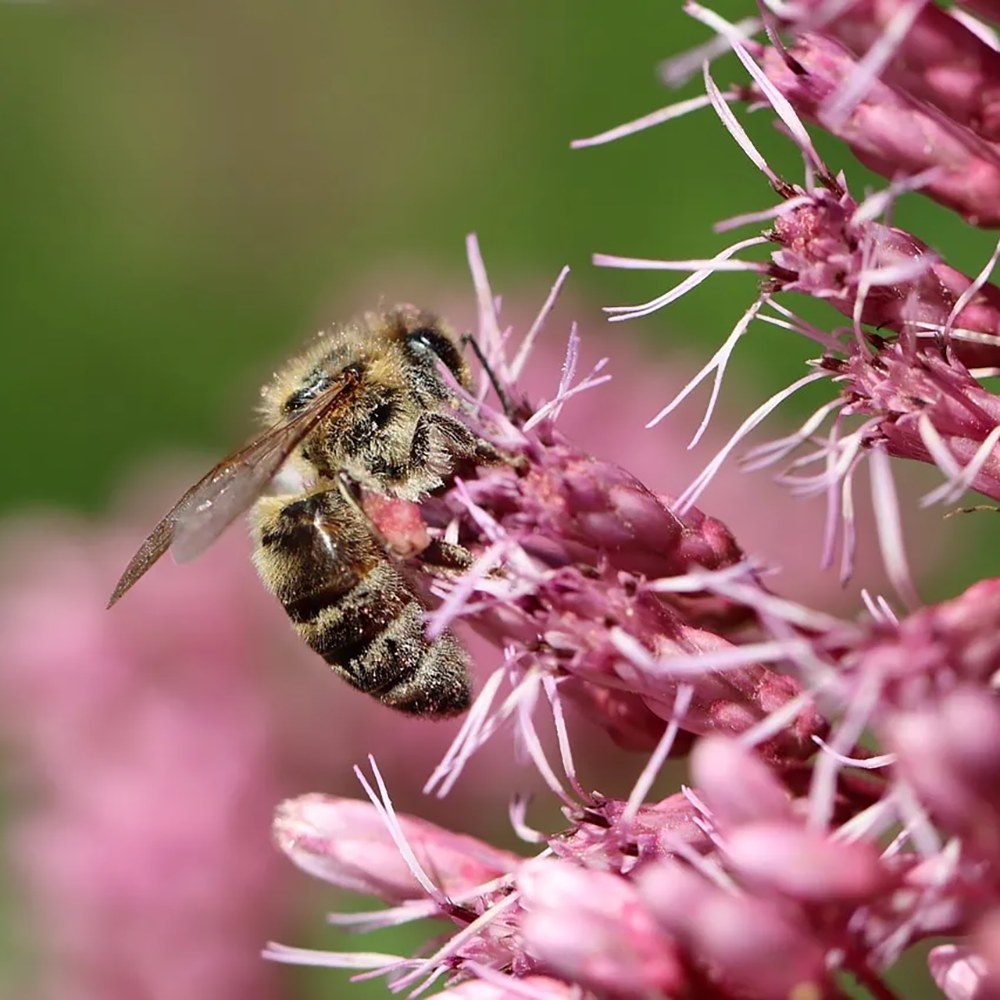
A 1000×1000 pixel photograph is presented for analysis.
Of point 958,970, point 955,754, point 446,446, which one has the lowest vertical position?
point 958,970

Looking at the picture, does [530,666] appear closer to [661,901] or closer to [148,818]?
[661,901]

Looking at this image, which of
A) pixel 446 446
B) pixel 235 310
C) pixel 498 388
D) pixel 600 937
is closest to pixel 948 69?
pixel 498 388

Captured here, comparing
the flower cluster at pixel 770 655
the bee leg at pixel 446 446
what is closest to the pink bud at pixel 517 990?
the flower cluster at pixel 770 655

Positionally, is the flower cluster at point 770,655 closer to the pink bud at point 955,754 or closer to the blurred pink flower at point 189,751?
the pink bud at point 955,754

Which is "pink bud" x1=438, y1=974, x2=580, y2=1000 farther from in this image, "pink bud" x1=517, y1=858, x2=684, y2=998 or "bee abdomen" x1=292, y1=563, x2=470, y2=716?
"bee abdomen" x1=292, y1=563, x2=470, y2=716

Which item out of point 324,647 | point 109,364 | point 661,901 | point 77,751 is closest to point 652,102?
point 109,364

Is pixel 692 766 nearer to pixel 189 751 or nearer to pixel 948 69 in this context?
pixel 948 69
